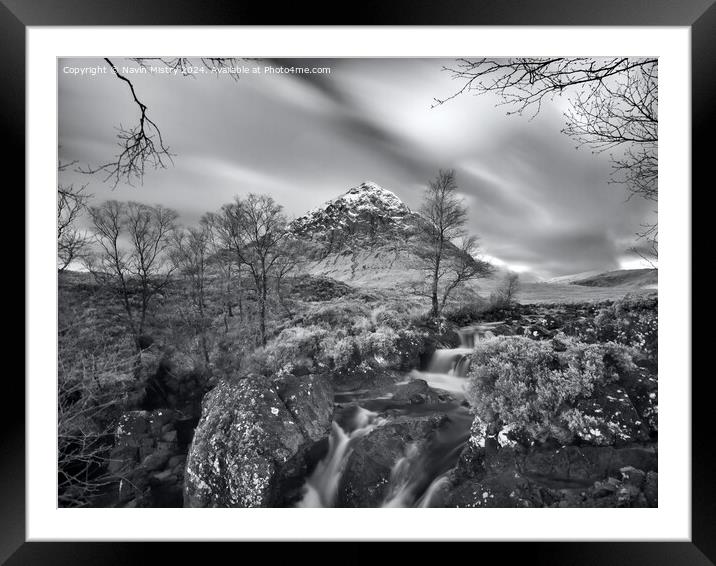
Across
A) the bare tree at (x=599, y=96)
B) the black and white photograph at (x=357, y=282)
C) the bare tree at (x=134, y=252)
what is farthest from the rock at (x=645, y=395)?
the bare tree at (x=134, y=252)

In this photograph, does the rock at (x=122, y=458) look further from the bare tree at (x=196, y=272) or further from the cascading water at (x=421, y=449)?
the cascading water at (x=421, y=449)

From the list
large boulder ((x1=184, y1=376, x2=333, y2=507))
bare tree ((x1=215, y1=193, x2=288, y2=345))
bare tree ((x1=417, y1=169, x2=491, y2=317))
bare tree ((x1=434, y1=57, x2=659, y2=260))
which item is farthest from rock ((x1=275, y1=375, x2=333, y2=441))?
bare tree ((x1=434, y1=57, x2=659, y2=260))

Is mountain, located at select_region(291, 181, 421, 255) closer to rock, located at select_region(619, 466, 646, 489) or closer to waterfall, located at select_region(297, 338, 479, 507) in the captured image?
waterfall, located at select_region(297, 338, 479, 507)

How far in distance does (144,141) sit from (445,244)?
265cm

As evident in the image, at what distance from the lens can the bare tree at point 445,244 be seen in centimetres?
218

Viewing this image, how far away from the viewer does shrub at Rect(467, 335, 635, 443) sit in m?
2.04

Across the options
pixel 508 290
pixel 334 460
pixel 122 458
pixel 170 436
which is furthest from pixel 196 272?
pixel 508 290

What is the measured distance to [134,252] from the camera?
7.04ft

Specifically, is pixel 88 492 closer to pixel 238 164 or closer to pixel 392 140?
pixel 238 164

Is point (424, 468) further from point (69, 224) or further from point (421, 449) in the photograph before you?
point (69, 224)

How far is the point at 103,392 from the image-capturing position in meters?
2.12
